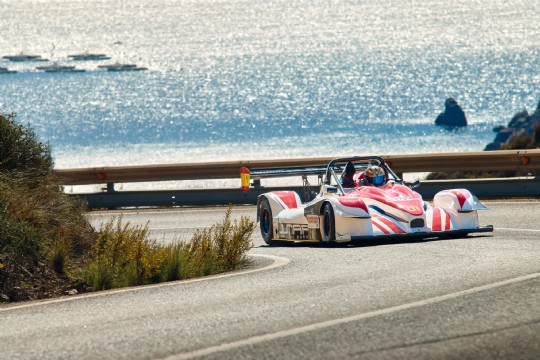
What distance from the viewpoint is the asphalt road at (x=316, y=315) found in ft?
27.0

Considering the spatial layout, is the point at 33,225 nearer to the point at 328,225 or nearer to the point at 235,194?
the point at 328,225

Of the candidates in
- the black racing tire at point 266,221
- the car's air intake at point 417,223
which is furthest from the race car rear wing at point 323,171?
the car's air intake at point 417,223

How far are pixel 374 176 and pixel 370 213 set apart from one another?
4.43 feet

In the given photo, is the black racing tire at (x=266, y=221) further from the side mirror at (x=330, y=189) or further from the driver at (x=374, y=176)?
the driver at (x=374, y=176)

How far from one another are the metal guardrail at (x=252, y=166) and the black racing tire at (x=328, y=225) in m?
9.09

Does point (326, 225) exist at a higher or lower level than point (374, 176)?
lower

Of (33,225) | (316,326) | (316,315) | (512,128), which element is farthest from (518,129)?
(316,326)

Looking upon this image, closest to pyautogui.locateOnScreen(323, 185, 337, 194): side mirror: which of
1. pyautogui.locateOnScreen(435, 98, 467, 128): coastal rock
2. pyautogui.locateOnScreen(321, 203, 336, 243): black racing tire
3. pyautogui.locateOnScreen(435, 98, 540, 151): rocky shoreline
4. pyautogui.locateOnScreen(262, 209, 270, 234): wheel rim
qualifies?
pyautogui.locateOnScreen(321, 203, 336, 243): black racing tire

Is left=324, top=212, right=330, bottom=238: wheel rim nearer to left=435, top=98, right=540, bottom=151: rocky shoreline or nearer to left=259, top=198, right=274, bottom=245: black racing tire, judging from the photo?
left=259, top=198, right=274, bottom=245: black racing tire

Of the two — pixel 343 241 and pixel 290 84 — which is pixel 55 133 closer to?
pixel 290 84

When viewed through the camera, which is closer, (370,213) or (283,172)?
(370,213)

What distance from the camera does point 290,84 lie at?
496 ft

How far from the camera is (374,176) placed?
17.4 meters

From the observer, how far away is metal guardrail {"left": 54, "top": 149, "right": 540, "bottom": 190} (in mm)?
25125
